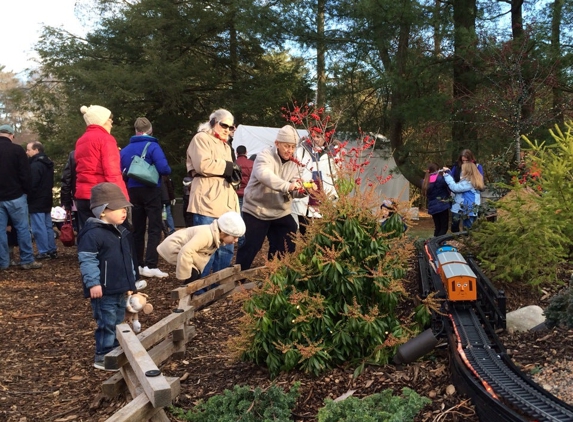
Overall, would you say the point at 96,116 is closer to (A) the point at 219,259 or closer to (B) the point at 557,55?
(A) the point at 219,259

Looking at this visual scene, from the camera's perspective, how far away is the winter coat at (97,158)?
6668mm

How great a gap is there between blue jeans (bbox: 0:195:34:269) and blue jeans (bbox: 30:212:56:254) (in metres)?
0.61

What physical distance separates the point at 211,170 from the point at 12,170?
3541 millimetres

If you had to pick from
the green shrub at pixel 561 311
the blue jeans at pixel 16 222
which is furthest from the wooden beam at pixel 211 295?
the blue jeans at pixel 16 222

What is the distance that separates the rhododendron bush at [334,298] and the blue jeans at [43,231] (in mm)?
6502

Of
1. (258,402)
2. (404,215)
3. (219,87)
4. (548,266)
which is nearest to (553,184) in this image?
(548,266)

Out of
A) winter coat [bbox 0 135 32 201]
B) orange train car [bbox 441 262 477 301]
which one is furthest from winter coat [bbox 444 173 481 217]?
winter coat [bbox 0 135 32 201]

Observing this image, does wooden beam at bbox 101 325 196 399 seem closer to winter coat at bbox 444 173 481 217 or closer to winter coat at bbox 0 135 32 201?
winter coat at bbox 0 135 32 201

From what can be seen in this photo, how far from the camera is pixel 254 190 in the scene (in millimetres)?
6414

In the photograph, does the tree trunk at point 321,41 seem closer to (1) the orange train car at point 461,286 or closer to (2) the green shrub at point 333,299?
(1) the orange train car at point 461,286

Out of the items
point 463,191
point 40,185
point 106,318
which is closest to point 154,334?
point 106,318

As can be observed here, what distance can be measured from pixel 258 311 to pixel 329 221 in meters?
0.73

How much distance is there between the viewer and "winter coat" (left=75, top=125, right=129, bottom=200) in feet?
21.9

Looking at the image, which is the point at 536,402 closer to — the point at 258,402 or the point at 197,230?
the point at 258,402
